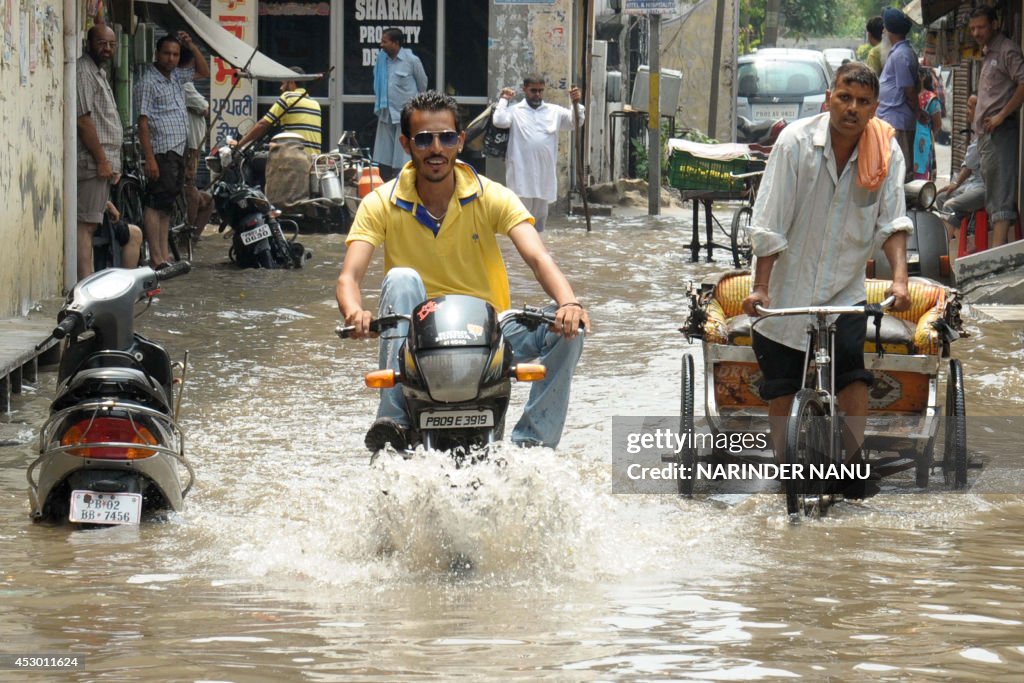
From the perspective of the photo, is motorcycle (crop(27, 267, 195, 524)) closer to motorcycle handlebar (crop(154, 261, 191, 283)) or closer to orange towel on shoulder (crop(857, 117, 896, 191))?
motorcycle handlebar (crop(154, 261, 191, 283))

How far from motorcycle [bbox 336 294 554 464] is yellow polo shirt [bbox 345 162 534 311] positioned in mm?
548

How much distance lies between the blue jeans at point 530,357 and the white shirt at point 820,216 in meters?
1.14

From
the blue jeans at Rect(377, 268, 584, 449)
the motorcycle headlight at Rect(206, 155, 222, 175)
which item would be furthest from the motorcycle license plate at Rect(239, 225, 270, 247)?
the blue jeans at Rect(377, 268, 584, 449)

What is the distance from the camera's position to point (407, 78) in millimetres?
19016

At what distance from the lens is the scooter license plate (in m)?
4.84

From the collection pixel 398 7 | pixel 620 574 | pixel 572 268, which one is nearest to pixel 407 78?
pixel 398 7

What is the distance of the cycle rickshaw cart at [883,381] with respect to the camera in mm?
6473

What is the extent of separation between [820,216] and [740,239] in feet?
28.2

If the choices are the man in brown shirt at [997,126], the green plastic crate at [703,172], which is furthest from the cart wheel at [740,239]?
the man in brown shirt at [997,126]

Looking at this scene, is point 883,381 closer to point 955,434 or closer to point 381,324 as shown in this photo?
point 955,434

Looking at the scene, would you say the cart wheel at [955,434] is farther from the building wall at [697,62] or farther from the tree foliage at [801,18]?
the tree foliage at [801,18]

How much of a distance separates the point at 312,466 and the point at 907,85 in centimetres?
944

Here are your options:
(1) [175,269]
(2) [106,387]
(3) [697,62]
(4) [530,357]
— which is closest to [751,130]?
(3) [697,62]

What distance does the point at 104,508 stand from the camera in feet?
A: 18.9
